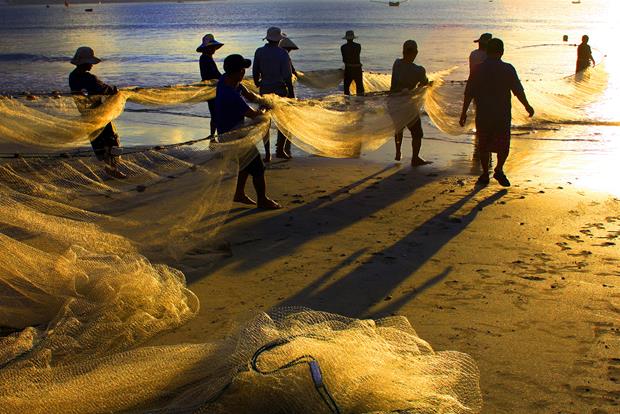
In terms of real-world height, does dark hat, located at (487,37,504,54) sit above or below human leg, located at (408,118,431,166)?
above

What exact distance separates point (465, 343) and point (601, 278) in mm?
1516

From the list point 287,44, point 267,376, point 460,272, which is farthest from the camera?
point 287,44

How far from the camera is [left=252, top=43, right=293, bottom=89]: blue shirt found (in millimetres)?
8922

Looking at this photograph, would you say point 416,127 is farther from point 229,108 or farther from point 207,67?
point 229,108

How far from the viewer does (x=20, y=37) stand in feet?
166

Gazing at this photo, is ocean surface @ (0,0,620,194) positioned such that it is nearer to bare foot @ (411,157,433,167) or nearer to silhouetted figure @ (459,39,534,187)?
bare foot @ (411,157,433,167)

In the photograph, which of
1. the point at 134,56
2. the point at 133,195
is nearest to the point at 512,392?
the point at 133,195

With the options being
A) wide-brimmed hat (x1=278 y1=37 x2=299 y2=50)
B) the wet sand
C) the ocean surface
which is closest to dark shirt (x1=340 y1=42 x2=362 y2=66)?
the ocean surface

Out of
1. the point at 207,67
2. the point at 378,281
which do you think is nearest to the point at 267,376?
the point at 378,281

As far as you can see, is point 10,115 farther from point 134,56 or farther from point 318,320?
point 134,56

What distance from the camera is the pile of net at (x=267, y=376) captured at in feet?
9.43

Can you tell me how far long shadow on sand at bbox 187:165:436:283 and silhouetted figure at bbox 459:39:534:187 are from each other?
826 mm

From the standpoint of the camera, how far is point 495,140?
25.4 feet

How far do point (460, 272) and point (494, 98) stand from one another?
9.61 ft
